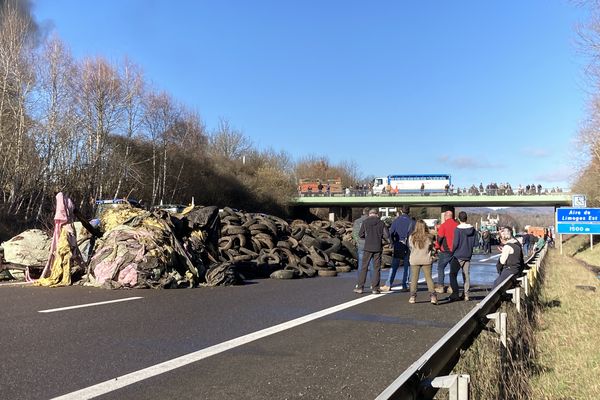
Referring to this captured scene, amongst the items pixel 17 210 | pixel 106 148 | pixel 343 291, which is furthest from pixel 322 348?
pixel 106 148

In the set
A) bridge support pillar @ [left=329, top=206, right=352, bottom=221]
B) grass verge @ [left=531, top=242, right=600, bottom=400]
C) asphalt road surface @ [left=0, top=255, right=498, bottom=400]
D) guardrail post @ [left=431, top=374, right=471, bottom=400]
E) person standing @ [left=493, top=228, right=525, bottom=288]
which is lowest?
grass verge @ [left=531, top=242, right=600, bottom=400]

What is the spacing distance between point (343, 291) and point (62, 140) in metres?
24.3

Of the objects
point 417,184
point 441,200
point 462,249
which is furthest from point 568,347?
point 417,184

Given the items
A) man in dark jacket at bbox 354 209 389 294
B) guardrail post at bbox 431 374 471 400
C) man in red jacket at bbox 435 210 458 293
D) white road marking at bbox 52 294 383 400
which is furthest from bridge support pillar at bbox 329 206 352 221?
guardrail post at bbox 431 374 471 400

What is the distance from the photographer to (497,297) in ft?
23.0

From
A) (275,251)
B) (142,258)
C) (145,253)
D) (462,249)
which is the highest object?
(462,249)

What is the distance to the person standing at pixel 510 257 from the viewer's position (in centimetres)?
988

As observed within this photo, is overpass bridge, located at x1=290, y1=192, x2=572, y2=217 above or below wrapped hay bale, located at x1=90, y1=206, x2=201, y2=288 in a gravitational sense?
above

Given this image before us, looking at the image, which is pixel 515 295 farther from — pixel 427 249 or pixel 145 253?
pixel 145 253

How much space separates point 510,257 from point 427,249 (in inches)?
61.0

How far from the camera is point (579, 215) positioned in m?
28.0

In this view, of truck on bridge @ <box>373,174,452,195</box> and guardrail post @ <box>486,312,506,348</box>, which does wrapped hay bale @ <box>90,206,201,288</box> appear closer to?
guardrail post @ <box>486,312,506,348</box>

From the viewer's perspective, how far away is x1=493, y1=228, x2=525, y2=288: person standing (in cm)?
988

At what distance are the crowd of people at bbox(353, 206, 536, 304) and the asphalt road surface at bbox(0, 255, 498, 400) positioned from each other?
668 millimetres
